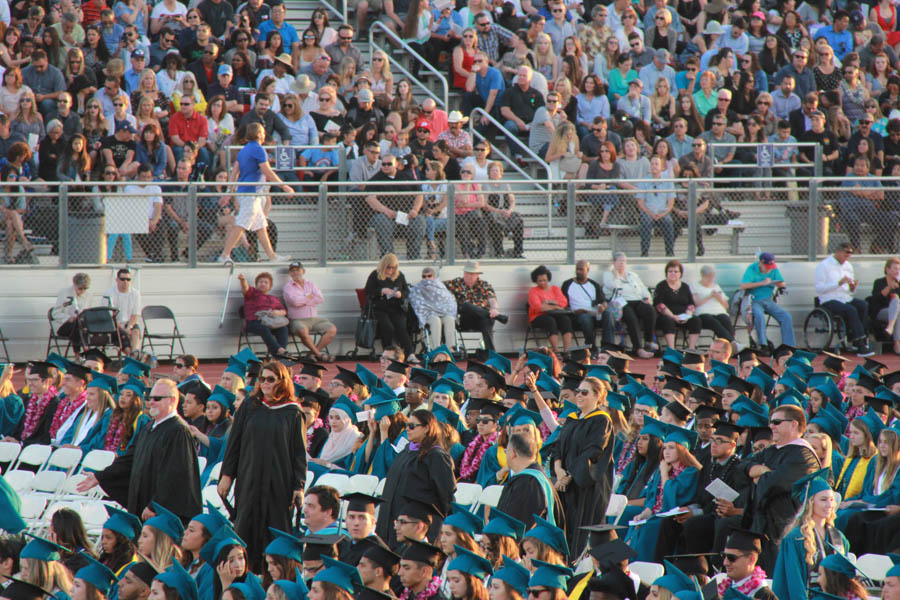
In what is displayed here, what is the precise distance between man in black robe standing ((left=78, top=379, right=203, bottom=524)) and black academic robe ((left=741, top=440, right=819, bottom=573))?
12.5 ft

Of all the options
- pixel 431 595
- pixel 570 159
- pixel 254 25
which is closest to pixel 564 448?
pixel 431 595

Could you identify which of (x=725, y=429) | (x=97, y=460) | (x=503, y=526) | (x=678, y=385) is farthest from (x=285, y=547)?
(x=678, y=385)

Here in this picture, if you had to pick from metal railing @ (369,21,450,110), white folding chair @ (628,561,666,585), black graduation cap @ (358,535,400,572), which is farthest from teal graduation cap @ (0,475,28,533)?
metal railing @ (369,21,450,110)

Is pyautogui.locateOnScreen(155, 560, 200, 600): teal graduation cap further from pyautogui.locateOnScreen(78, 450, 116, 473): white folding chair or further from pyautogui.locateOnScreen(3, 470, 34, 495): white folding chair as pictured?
pyautogui.locateOnScreen(3, 470, 34, 495): white folding chair

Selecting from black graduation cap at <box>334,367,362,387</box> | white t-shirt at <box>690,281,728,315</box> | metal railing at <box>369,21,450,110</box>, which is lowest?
black graduation cap at <box>334,367,362,387</box>

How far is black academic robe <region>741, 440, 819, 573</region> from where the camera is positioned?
920cm

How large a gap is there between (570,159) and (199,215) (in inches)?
214

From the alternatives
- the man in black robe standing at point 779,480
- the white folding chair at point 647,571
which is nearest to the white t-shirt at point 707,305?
the man in black robe standing at point 779,480

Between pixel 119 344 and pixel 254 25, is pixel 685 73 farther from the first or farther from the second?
pixel 119 344

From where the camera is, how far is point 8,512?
30.2 feet

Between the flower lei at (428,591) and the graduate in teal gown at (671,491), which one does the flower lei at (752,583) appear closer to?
the flower lei at (428,591)

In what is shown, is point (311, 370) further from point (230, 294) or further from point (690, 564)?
point (690, 564)

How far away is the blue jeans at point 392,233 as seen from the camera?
59.5 ft

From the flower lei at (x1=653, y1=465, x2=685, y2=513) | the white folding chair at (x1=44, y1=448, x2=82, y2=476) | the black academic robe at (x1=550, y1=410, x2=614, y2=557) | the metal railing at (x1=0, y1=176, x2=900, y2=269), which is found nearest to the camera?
the black academic robe at (x1=550, y1=410, x2=614, y2=557)
